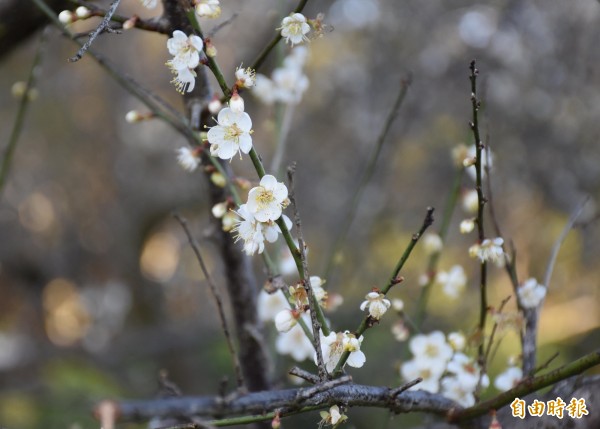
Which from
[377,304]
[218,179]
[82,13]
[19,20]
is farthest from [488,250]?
[19,20]

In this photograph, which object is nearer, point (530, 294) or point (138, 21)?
point (138, 21)

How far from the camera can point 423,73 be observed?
15.0ft

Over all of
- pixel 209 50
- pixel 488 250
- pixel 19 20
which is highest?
pixel 19 20

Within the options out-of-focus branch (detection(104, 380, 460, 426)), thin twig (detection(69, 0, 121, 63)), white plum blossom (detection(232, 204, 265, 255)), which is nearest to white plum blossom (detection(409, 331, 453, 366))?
A: out-of-focus branch (detection(104, 380, 460, 426))

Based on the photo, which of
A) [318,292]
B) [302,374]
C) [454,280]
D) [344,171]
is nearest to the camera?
[302,374]

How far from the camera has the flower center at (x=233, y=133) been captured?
36.5 inches

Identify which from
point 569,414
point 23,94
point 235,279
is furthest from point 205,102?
point 569,414

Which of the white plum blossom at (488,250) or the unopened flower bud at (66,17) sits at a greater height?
the unopened flower bud at (66,17)

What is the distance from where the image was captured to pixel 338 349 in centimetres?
94

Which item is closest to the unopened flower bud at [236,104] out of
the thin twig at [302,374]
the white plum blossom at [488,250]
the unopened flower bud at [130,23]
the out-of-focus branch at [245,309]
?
the unopened flower bud at [130,23]

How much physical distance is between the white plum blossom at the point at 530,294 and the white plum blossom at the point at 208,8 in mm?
777

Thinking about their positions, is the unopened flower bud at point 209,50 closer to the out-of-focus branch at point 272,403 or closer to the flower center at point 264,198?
the flower center at point 264,198

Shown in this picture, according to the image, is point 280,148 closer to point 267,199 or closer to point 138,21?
point 138,21

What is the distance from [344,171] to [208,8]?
4.63 meters
